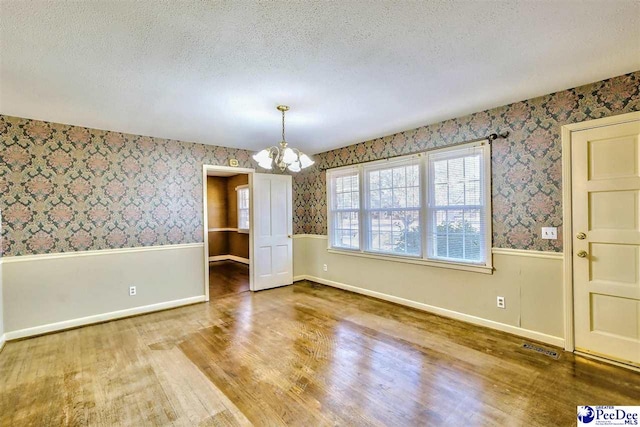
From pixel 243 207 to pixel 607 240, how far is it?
6.99 m

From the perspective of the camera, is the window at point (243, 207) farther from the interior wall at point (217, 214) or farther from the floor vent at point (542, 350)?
the floor vent at point (542, 350)

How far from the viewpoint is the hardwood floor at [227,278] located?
5.15 meters

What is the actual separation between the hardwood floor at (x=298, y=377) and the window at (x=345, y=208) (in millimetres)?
1650

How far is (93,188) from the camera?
12.3ft

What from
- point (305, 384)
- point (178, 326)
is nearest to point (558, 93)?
point (305, 384)

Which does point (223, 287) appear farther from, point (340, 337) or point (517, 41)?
point (517, 41)

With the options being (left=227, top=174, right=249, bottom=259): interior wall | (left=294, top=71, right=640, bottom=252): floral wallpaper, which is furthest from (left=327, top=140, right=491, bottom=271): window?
(left=227, top=174, right=249, bottom=259): interior wall

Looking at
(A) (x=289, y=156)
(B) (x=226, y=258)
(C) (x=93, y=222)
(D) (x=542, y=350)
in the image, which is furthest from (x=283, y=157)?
(B) (x=226, y=258)

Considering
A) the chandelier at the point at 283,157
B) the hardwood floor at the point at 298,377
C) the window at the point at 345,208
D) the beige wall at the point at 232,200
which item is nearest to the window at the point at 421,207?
the window at the point at 345,208

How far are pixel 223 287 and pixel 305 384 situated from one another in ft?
11.5

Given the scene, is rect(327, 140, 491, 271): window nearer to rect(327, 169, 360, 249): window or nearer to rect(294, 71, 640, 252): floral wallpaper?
rect(327, 169, 360, 249): window

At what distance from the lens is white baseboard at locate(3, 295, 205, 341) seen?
10.8 feet

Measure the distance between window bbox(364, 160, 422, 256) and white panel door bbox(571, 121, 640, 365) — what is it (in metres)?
1.67

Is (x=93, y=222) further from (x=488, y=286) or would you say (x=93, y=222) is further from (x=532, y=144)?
(x=532, y=144)
